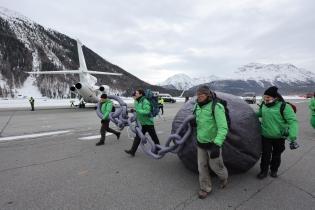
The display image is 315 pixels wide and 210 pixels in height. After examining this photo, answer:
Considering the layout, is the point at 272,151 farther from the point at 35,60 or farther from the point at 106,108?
the point at 35,60

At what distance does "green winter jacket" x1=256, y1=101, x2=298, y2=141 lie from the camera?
442cm

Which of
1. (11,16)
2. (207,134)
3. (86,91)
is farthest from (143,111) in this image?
(11,16)

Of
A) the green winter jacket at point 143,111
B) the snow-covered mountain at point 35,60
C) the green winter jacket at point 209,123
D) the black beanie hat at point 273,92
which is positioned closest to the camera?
the green winter jacket at point 209,123

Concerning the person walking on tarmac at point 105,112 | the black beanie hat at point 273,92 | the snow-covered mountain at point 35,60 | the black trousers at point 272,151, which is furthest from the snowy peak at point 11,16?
the black trousers at point 272,151

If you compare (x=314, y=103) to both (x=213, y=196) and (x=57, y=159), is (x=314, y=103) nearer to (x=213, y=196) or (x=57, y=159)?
(x=213, y=196)

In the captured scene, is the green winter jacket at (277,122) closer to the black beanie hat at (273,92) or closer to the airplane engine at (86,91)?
the black beanie hat at (273,92)

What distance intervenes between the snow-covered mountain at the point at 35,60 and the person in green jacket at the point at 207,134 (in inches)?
3237

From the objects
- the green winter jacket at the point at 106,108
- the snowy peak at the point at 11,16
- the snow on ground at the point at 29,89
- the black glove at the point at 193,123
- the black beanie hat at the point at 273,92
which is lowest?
the snow on ground at the point at 29,89

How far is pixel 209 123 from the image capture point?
3.95 m

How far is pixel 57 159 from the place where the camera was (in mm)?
6184

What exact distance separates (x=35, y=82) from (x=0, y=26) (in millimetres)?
44070

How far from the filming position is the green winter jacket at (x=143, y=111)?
19.7ft

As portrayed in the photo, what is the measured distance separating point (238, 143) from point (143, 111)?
7.76ft

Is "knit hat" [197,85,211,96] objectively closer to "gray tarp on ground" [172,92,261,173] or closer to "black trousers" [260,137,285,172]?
"gray tarp on ground" [172,92,261,173]
